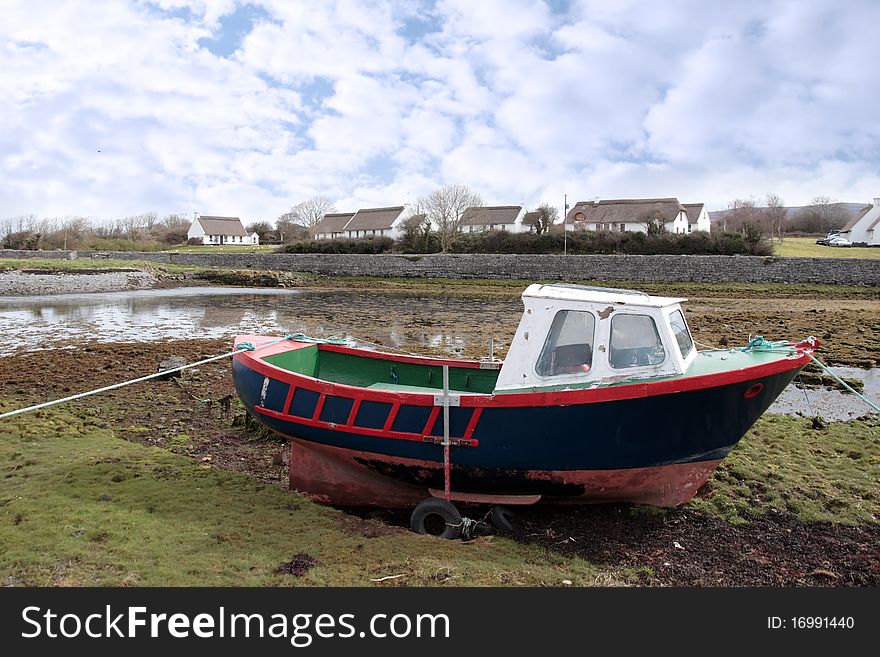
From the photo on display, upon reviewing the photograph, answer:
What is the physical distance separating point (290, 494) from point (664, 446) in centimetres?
432

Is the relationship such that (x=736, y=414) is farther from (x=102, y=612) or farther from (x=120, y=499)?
(x=120, y=499)

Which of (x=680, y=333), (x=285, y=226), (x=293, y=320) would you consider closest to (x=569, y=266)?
(x=293, y=320)

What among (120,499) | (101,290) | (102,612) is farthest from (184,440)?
(101,290)

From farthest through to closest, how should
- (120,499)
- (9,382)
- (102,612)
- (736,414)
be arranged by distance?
(9,382), (120,499), (736,414), (102,612)

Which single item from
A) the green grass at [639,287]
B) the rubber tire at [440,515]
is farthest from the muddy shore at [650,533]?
the green grass at [639,287]

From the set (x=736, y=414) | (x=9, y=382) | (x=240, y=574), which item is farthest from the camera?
(x=9, y=382)

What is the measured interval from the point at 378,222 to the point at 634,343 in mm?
73449

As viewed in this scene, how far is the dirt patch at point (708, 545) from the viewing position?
563 cm

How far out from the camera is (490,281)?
1781 inches

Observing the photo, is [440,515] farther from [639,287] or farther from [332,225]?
[332,225]

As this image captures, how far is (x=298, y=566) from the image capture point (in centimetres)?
561

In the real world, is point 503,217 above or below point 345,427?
above

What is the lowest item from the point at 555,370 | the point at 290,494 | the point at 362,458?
the point at 290,494

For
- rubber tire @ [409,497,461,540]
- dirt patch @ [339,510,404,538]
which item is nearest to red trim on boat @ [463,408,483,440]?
rubber tire @ [409,497,461,540]
